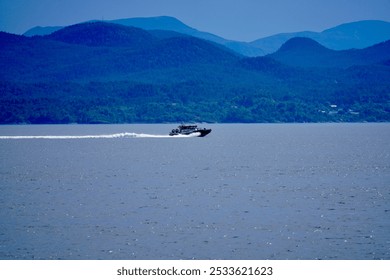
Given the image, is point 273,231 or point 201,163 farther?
point 201,163

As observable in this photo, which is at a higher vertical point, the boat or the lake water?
the boat

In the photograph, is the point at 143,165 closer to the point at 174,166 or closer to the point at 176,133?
the point at 174,166

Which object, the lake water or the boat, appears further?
the boat

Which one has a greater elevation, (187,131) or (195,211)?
(187,131)

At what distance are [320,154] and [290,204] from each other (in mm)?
71700

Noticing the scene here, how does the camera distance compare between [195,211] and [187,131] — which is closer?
[195,211]

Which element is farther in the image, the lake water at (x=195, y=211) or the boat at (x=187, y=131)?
the boat at (x=187, y=131)

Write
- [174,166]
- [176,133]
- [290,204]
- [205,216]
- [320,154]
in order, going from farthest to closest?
1. [176,133]
2. [320,154]
3. [174,166]
4. [290,204]
5. [205,216]

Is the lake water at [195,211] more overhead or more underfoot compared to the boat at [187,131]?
more underfoot

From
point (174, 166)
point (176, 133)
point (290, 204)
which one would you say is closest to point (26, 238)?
point (290, 204)
